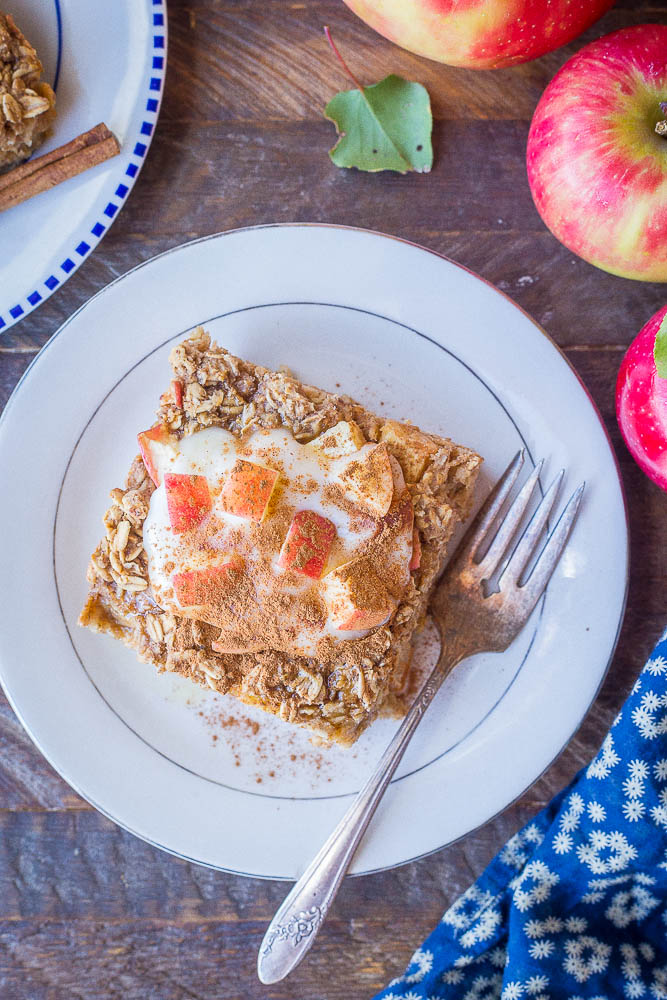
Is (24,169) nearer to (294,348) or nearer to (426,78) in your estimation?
(294,348)

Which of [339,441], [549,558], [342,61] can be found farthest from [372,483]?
[342,61]

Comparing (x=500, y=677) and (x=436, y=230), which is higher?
(x=436, y=230)

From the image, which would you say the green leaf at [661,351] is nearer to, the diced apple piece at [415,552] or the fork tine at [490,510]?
the fork tine at [490,510]

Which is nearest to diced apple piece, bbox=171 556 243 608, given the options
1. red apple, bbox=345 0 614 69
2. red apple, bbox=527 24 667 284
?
red apple, bbox=527 24 667 284

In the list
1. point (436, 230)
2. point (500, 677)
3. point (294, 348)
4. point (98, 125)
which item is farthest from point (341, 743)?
point (98, 125)

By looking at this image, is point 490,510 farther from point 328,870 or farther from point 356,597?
point 328,870

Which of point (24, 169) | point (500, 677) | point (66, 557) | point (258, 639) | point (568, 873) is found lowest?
point (568, 873)

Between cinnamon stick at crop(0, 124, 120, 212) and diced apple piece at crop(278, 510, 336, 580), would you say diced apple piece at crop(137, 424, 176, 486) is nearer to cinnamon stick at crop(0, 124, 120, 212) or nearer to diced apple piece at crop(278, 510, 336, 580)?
diced apple piece at crop(278, 510, 336, 580)
